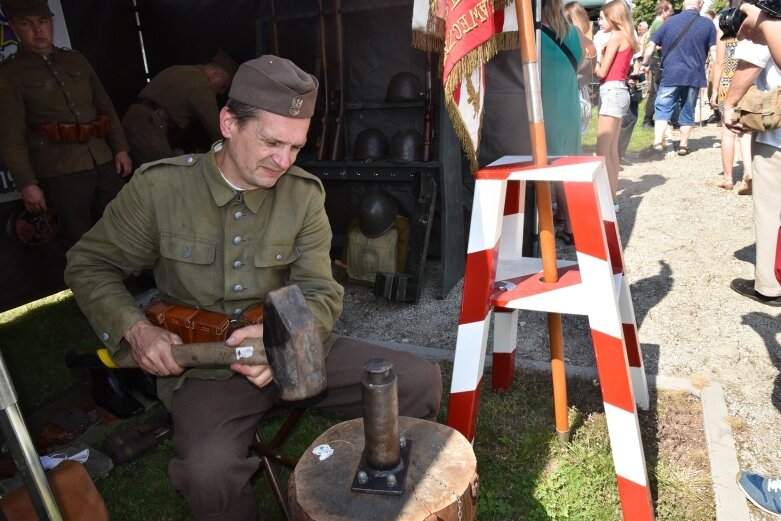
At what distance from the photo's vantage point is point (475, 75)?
2.62 meters

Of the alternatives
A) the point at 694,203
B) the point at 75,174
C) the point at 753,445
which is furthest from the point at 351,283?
the point at 694,203

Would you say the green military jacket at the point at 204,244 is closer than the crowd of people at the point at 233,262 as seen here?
No

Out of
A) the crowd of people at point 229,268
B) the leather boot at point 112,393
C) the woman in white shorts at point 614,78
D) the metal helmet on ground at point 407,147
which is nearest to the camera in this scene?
the crowd of people at point 229,268

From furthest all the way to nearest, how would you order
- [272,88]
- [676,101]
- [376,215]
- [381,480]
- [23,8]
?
[676,101] → [376,215] → [23,8] → [272,88] → [381,480]

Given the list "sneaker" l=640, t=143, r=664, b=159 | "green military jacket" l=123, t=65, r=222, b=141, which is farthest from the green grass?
"sneaker" l=640, t=143, r=664, b=159

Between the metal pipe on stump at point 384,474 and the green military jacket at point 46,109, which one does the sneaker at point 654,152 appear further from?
the metal pipe on stump at point 384,474

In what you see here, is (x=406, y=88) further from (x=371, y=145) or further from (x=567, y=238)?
(x=567, y=238)

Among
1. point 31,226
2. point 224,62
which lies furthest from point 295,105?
point 224,62

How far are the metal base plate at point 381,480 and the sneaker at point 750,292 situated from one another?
4015 millimetres

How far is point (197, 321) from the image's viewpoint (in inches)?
84.5

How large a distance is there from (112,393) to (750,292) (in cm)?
479

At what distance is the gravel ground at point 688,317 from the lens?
3.27 meters

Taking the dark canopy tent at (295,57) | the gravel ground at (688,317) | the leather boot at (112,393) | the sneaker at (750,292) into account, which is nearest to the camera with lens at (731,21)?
the gravel ground at (688,317)

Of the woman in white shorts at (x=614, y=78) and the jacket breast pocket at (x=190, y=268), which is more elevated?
the woman in white shorts at (x=614, y=78)
